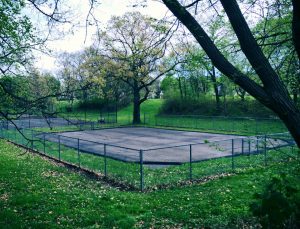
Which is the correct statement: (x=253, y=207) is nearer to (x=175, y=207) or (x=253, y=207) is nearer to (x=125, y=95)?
(x=175, y=207)

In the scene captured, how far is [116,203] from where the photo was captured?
988cm

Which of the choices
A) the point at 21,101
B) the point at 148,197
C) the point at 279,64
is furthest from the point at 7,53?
the point at 279,64

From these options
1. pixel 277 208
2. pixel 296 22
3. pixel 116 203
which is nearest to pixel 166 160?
pixel 116 203

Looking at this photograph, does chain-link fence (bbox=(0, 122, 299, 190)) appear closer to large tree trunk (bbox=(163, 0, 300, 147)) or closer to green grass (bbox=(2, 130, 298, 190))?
green grass (bbox=(2, 130, 298, 190))

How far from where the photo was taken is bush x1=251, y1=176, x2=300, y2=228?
15.1 feet

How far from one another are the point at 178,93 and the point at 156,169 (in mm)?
43179

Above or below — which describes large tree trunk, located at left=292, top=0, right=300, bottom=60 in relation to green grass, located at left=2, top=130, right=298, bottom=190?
above

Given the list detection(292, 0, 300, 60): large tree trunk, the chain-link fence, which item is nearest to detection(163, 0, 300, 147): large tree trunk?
detection(292, 0, 300, 60): large tree trunk

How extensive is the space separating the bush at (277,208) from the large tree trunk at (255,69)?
28.6 inches

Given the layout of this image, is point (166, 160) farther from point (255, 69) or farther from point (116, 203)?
point (255, 69)

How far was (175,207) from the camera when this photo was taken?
952cm

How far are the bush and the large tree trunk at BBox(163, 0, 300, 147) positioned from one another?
727 mm

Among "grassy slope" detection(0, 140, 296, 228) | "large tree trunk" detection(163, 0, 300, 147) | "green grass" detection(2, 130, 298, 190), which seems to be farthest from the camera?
"green grass" detection(2, 130, 298, 190)

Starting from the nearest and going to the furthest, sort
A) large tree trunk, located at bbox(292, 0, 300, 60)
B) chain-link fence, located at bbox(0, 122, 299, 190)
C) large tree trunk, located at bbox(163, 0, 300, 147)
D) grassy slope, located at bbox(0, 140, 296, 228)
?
large tree trunk, located at bbox(292, 0, 300, 60)
large tree trunk, located at bbox(163, 0, 300, 147)
grassy slope, located at bbox(0, 140, 296, 228)
chain-link fence, located at bbox(0, 122, 299, 190)
